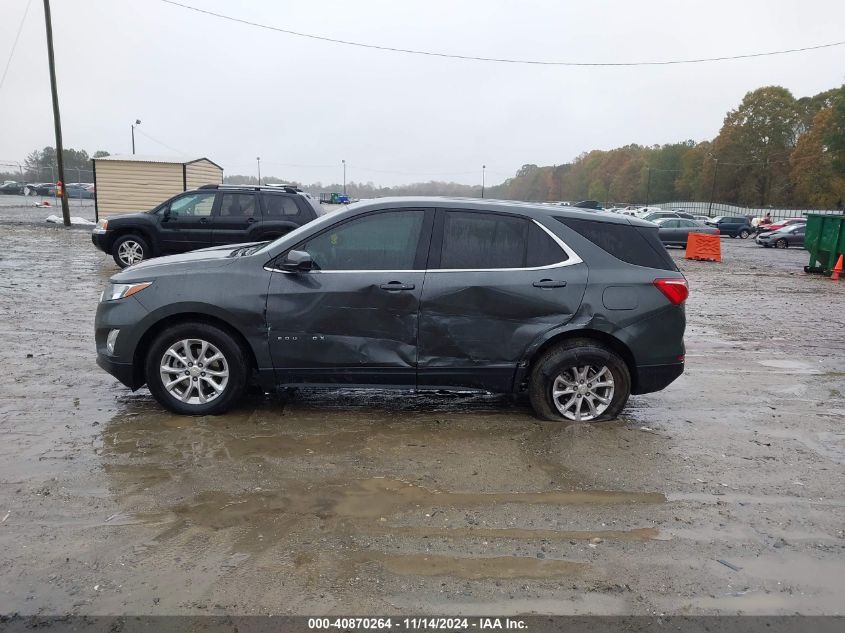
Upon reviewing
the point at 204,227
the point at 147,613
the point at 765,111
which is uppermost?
the point at 765,111

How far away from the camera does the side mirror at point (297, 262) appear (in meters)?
4.97

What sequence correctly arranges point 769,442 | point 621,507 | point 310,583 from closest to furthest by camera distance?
point 310,583 < point 621,507 < point 769,442

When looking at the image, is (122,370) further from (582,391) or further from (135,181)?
(135,181)

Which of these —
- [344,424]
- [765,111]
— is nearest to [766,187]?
[765,111]

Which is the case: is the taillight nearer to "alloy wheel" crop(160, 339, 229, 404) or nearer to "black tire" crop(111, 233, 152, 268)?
"alloy wheel" crop(160, 339, 229, 404)

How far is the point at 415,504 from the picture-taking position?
12.8 feet

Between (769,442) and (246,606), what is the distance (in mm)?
4113

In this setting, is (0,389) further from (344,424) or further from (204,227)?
(204,227)

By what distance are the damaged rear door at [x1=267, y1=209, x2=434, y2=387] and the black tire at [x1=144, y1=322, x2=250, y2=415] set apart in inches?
11.8

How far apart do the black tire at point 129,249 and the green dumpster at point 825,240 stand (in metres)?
17.3

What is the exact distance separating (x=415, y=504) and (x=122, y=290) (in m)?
2.94

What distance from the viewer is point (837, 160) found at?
203 ft

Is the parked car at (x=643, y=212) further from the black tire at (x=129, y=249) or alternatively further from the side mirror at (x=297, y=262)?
the side mirror at (x=297, y=262)

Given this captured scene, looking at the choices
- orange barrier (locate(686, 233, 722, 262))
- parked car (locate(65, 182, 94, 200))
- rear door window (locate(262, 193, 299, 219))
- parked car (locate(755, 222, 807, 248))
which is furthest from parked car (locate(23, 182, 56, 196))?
parked car (locate(755, 222, 807, 248))
